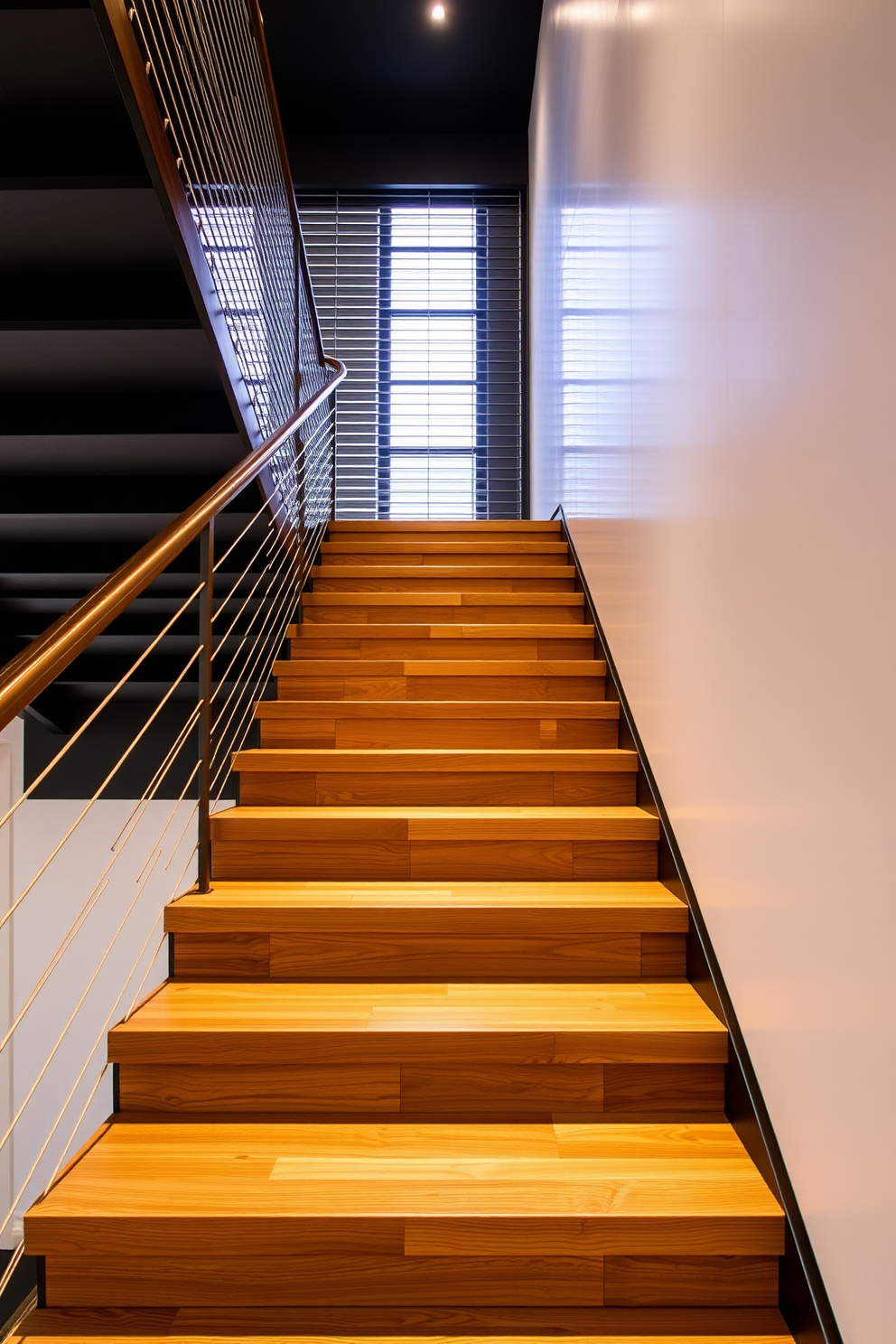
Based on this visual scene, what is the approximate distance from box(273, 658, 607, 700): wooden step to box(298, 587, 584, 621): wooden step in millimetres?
407

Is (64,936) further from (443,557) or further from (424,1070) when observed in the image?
(424,1070)

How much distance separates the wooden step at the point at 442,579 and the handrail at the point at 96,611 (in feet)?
4.15

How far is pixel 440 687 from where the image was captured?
103 inches

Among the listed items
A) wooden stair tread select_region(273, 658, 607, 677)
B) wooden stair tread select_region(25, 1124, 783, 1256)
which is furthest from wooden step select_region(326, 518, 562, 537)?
wooden stair tread select_region(25, 1124, 783, 1256)

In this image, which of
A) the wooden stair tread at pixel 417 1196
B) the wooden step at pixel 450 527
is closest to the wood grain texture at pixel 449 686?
the wooden step at pixel 450 527

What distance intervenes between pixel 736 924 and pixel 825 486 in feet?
2.29

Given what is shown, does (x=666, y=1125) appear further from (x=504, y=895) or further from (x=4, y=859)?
(x=4, y=859)

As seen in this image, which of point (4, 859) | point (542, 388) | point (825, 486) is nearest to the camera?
point (825, 486)

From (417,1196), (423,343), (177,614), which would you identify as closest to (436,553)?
(177,614)

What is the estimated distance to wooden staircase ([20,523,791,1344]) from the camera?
45.9 inches

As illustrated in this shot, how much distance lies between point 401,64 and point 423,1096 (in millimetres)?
5221

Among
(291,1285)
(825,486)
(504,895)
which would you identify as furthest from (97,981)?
(825,486)

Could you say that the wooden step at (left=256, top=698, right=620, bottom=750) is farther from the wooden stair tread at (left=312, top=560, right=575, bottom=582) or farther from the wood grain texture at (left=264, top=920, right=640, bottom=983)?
the wooden stair tread at (left=312, top=560, right=575, bottom=582)

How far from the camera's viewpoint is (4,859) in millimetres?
3898
